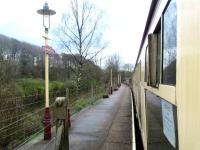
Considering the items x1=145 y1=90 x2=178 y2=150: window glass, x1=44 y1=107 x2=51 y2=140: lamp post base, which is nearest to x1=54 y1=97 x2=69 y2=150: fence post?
x1=145 y1=90 x2=178 y2=150: window glass

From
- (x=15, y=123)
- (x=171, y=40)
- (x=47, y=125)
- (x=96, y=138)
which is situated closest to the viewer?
(x=171, y=40)

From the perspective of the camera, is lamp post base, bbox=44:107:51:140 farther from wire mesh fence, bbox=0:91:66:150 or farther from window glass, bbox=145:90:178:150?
window glass, bbox=145:90:178:150

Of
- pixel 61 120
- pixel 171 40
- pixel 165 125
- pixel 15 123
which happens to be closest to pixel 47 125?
pixel 15 123

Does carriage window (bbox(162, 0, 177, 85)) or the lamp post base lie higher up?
carriage window (bbox(162, 0, 177, 85))

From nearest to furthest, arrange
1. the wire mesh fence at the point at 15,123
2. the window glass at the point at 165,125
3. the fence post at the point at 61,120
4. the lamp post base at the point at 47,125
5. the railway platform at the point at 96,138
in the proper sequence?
the window glass at the point at 165,125
the fence post at the point at 61,120
the wire mesh fence at the point at 15,123
the railway platform at the point at 96,138
the lamp post base at the point at 47,125

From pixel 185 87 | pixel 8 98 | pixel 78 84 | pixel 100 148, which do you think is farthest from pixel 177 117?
pixel 78 84

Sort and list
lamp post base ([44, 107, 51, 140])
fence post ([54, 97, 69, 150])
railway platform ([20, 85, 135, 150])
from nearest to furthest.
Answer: fence post ([54, 97, 69, 150])
railway platform ([20, 85, 135, 150])
lamp post base ([44, 107, 51, 140])

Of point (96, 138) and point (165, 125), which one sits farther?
point (96, 138)

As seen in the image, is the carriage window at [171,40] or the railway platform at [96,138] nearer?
the carriage window at [171,40]

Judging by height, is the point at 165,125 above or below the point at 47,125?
above

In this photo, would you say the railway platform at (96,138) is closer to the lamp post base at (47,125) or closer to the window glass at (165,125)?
the lamp post base at (47,125)

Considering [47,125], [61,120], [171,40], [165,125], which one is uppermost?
[171,40]

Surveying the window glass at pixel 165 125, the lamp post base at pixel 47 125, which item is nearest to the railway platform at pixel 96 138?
the lamp post base at pixel 47 125

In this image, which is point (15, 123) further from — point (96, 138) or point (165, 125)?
point (165, 125)
